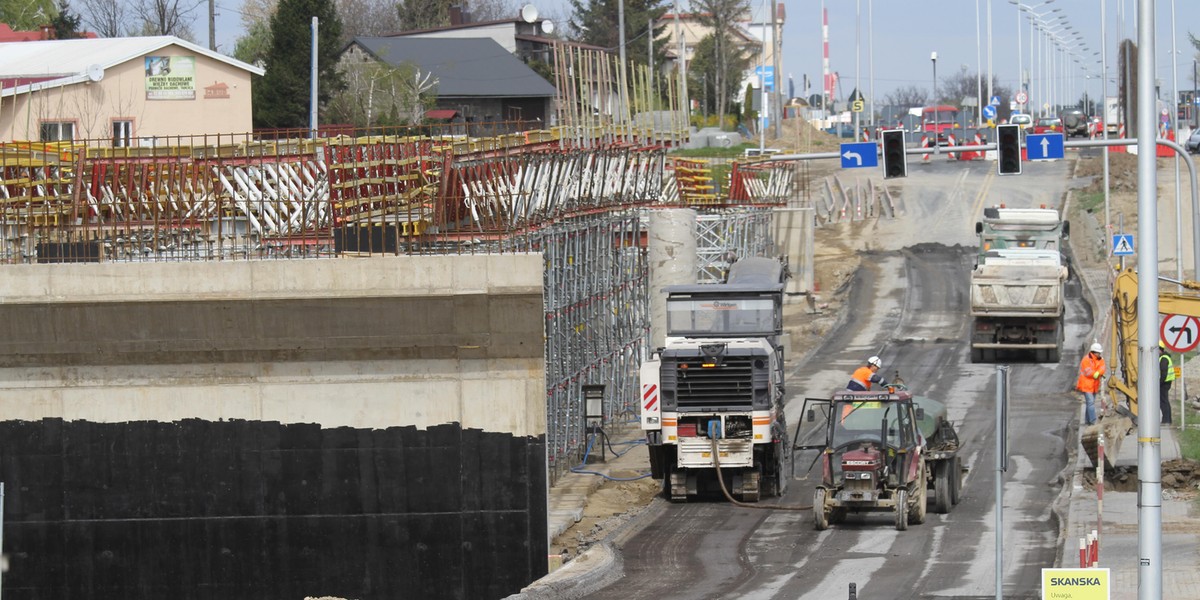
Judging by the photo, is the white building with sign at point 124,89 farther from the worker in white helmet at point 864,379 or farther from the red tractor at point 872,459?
the red tractor at point 872,459

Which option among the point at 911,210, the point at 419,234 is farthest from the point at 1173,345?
the point at 911,210

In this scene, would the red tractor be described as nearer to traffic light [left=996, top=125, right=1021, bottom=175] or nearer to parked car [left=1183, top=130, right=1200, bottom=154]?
traffic light [left=996, top=125, right=1021, bottom=175]

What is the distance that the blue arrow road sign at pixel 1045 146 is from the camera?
1190 inches

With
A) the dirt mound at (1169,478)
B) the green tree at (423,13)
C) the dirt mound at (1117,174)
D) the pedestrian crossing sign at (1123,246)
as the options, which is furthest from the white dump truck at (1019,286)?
the green tree at (423,13)

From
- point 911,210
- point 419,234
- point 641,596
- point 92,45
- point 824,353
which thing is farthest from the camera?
point 911,210

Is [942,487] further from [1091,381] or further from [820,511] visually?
[1091,381]

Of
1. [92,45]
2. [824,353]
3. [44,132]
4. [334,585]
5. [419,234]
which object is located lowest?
[334,585]

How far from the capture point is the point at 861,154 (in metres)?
32.2

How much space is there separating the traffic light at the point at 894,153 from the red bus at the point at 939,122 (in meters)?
42.9

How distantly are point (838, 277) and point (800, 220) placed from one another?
8.77 ft

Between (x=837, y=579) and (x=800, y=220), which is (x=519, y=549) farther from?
(x=800, y=220)

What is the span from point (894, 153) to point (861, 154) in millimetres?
3186

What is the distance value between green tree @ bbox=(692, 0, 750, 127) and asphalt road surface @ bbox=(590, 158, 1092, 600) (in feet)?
151

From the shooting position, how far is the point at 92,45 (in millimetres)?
49906
